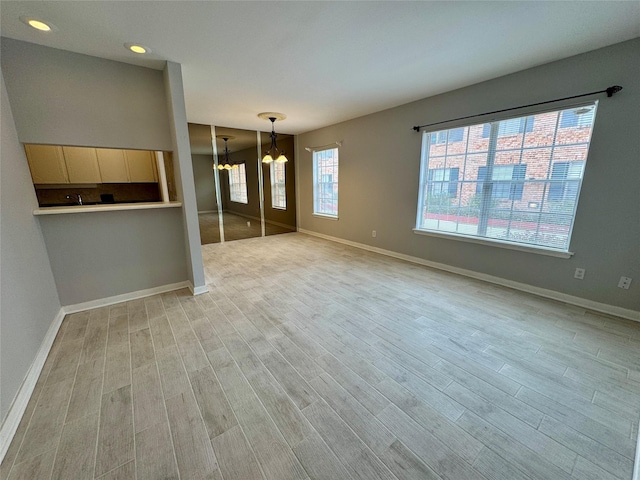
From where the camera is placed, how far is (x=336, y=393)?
1575 millimetres

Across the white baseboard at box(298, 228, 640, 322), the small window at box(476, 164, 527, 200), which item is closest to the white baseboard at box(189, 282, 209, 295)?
the white baseboard at box(298, 228, 640, 322)

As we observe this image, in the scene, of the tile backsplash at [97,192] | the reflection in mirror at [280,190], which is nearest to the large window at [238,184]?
the reflection in mirror at [280,190]

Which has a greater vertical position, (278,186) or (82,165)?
(82,165)

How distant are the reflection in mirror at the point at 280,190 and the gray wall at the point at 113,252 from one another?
3455 millimetres

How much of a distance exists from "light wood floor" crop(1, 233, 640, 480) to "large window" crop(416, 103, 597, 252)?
97cm

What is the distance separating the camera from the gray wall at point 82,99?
216cm

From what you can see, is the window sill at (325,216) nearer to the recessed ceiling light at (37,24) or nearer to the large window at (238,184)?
the large window at (238,184)

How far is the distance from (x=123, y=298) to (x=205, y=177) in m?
3.98

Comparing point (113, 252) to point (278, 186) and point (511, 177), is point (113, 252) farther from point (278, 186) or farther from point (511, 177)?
point (511, 177)

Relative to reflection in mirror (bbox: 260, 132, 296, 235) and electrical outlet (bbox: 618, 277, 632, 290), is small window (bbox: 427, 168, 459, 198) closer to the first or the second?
electrical outlet (bbox: 618, 277, 632, 290)

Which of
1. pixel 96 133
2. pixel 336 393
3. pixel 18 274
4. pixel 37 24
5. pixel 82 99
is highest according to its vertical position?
pixel 37 24

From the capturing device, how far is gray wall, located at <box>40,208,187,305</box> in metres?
2.51

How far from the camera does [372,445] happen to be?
1.26 m

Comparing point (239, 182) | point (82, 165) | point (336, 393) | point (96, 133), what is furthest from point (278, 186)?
point (336, 393)
